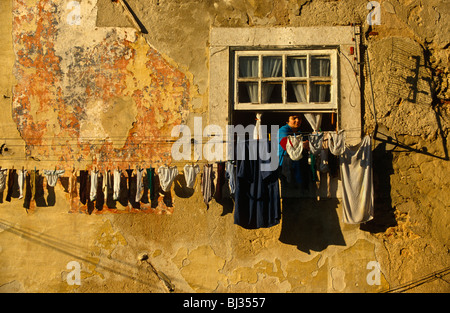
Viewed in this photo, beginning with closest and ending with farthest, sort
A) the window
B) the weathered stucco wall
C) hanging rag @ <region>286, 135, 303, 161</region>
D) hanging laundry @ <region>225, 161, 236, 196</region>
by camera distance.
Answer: hanging rag @ <region>286, 135, 303, 161</region> → hanging laundry @ <region>225, 161, 236, 196</region> → the weathered stucco wall → the window

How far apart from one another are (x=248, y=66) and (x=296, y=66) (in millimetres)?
739

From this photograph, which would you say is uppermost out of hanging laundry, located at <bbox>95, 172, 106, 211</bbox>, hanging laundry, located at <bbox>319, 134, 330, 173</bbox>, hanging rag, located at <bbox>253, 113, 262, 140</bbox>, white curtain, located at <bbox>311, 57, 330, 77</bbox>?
white curtain, located at <bbox>311, 57, 330, 77</bbox>

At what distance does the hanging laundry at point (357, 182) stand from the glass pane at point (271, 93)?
136 centimetres

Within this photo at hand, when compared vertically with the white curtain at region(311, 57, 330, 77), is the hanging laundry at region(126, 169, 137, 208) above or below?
below

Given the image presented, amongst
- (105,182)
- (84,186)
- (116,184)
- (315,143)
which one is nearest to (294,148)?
(315,143)

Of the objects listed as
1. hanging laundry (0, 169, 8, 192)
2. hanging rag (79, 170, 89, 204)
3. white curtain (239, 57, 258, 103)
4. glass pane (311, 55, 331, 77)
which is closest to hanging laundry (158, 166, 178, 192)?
hanging rag (79, 170, 89, 204)

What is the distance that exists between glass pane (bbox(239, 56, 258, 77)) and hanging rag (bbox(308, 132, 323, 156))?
145cm

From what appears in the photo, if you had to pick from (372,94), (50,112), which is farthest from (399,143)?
(50,112)

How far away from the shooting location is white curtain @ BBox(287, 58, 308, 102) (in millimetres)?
7203

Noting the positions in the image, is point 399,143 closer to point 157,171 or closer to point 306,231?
point 306,231

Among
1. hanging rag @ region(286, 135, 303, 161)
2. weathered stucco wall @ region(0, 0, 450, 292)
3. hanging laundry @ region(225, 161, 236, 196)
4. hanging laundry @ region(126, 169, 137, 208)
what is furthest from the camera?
hanging laundry @ region(126, 169, 137, 208)

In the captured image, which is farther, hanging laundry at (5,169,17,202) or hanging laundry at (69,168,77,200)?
hanging laundry at (69,168,77,200)

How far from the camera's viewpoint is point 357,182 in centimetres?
671

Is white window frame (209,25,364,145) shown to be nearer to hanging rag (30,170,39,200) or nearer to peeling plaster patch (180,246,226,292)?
peeling plaster patch (180,246,226,292)
